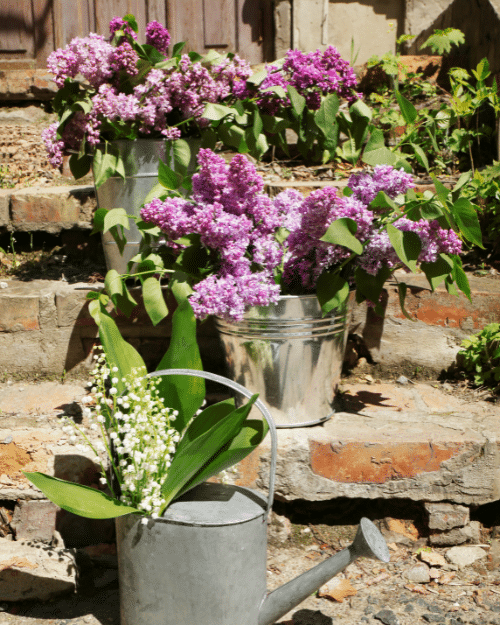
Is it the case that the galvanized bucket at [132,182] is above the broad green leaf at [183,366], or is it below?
above

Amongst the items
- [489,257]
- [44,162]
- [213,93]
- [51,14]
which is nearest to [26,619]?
[213,93]

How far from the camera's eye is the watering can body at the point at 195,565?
1.25m

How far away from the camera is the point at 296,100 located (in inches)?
72.3

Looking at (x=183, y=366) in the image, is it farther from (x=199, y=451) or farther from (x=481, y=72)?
(x=481, y=72)

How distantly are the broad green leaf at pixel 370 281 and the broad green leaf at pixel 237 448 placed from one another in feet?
1.57

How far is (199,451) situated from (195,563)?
0.74ft

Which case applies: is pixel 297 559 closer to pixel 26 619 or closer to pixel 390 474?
pixel 390 474

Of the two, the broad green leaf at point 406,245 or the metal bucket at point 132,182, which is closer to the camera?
the broad green leaf at point 406,245

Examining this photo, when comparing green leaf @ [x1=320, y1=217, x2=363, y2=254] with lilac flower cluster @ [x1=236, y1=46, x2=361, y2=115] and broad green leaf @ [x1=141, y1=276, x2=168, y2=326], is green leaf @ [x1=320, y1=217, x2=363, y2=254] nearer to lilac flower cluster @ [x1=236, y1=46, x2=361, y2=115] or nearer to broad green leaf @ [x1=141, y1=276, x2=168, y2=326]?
broad green leaf @ [x1=141, y1=276, x2=168, y2=326]

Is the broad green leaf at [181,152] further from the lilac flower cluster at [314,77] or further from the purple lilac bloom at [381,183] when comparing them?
the purple lilac bloom at [381,183]

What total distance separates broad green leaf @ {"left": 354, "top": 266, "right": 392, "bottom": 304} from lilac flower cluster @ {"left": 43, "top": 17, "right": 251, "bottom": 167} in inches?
30.3

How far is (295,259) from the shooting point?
1606 mm

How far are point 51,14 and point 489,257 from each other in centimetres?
332

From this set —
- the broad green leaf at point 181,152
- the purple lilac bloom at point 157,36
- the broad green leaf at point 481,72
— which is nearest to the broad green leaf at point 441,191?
the broad green leaf at point 181,152
